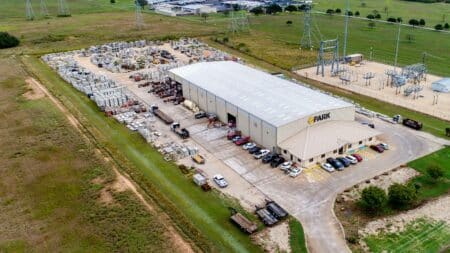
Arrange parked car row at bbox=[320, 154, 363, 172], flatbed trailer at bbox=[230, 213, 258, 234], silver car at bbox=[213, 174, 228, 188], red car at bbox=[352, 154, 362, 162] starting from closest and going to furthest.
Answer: flatbed trailer at bbox=[230, 213, 258, 234], silver car at bbox=[213, 174, 228, 188], parked car row at bbox=[320, 154, 363, 172], red car at bbox=[352, 154, 362, 162]

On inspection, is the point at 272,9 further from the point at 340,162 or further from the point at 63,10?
the point at 340,162

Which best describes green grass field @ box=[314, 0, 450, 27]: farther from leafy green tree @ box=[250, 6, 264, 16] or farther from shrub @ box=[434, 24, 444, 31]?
leafy green tree @ box=[250, 6, 264, 16]

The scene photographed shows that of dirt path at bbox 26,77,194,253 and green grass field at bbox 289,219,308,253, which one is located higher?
dirt path at bbox 26,77,194,253

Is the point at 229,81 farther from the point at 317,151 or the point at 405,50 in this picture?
the point at 405,50

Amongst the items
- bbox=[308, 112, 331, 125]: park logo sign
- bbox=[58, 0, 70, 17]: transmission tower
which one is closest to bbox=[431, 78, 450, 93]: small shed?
bbox=[308, 112, 331, 125]: park logo sign

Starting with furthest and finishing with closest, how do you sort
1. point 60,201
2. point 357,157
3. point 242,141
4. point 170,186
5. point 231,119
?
point 231,119 < point 242,141 < point 357,157 < point 170,186 < point 60,201

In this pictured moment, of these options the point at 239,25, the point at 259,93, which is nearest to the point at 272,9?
the point at 239,25

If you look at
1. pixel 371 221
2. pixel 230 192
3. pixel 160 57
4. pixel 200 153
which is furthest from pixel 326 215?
pixel 160 57
